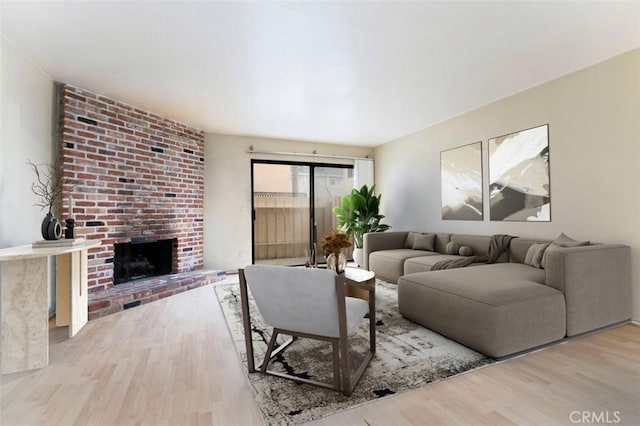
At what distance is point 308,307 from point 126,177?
3.30m

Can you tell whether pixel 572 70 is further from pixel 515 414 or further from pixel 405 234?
→ pixel 515 414

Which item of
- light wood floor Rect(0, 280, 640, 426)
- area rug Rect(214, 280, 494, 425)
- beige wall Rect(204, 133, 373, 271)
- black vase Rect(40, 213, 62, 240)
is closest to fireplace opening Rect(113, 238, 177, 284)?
beige wall Rect(204, 133, 373, 271)

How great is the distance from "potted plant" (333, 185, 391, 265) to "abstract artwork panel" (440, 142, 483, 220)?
3.89 ft

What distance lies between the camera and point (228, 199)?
5.16m

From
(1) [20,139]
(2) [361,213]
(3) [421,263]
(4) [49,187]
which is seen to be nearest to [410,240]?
(2) [361,213]

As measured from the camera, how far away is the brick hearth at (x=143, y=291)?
10.00 ft

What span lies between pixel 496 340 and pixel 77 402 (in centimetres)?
249

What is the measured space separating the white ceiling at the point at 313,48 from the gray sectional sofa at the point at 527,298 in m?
1.70

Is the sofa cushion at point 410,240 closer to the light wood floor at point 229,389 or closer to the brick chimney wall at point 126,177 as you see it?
the light wood floor at point 229,389

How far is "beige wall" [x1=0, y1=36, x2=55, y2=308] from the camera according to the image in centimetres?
239

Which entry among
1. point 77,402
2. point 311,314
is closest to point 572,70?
point 311,314

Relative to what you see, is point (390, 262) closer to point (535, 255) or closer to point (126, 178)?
point (535, 255)

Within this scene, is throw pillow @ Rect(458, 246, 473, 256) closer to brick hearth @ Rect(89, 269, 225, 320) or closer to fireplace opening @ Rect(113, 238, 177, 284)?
brick hearth @ Rect(89, 269, 225, 320)

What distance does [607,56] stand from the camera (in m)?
2.73
